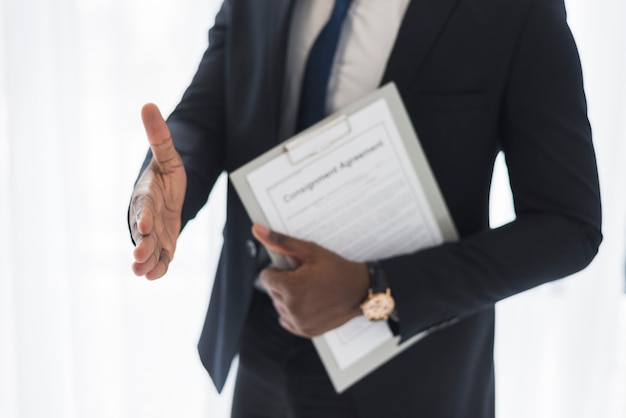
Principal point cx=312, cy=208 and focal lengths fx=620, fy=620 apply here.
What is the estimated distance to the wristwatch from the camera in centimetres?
76

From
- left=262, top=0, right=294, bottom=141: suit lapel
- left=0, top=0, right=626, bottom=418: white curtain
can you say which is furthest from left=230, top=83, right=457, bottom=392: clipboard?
left=0, top=0, right=626, bottom=418: white curtain

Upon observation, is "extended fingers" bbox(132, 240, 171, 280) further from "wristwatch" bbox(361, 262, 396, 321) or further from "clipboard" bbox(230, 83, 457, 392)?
"wristwatch" bbox(361, 262, 396, 321)

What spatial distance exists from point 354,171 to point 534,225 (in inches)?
8.8

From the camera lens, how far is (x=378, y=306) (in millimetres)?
759

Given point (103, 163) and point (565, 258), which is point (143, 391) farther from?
point (565, 258)

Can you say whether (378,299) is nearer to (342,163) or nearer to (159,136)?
(342,163)

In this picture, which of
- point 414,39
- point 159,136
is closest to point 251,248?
point 159,136

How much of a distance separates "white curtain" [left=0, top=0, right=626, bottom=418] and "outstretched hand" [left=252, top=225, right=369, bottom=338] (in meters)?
0.82

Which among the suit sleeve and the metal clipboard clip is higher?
the metal clipboard clip

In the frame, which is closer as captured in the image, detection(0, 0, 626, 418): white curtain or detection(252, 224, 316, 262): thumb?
detection(252, 224, 316, 262): thumb

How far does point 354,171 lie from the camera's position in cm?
76

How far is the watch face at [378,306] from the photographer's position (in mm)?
757

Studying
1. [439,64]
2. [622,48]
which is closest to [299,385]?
[439,64]

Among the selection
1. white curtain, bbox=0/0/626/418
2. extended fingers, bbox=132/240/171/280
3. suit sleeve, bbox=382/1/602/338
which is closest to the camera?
extended fingers, bbox=132/240/171/280
